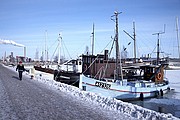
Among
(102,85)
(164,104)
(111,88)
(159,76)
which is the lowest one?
(164,104)

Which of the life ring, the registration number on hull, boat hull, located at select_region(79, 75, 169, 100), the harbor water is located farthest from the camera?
the life ring

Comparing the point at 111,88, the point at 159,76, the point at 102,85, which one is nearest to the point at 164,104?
the point at 111,88

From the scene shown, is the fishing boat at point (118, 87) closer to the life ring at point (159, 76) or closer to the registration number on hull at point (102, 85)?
the registration number on hull at point (102, 85)

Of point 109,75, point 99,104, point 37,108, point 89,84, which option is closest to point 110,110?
point 99,104

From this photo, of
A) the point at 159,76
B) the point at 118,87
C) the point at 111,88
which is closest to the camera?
the point at 111,88

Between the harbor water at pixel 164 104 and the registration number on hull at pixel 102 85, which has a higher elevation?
the registration number on hull at pixel 102 85

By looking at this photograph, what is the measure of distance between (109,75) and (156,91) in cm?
600

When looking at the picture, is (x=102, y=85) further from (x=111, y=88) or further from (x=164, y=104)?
(x=164, y=104)

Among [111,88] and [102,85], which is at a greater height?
[102,85]

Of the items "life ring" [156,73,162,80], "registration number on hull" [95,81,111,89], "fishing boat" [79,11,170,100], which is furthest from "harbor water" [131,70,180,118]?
"life ring" [156,73,162,80]

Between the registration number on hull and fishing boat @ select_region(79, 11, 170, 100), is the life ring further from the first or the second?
the registration number on hull

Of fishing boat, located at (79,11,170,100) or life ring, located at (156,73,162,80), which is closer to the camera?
fishing boat, located at (79,11,170,100)

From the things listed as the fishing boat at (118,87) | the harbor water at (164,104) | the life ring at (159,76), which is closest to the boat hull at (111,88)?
the fishing boat at (118,87)

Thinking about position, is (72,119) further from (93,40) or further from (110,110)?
(93,40)
